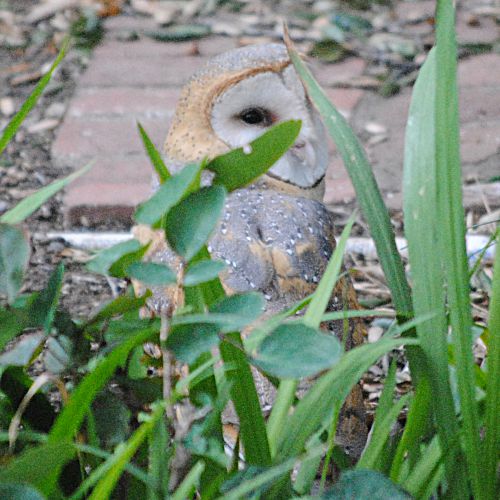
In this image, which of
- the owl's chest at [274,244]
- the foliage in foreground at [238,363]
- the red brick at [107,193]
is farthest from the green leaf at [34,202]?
the red brick at [107,193]

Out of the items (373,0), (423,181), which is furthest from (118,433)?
(373,0)

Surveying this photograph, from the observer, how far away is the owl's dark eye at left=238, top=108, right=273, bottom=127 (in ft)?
7.02

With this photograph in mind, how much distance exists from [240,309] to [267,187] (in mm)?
1239

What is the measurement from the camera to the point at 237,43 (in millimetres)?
3662

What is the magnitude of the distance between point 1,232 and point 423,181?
1.54ft

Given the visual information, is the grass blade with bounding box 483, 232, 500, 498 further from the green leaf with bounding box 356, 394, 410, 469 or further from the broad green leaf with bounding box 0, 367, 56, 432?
the broad green leaf with bounding box 0, 367, 56, 432

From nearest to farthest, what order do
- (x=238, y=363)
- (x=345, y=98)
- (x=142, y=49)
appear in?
(x=238, y=363) → (x=345, y=98) → (x=142, y=49)

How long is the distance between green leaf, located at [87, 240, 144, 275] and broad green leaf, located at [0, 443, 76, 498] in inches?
6.7

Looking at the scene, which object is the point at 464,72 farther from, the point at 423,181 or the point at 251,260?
the point at 423,181

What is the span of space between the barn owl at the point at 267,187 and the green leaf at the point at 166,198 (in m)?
0.68

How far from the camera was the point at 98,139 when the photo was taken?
309 cm

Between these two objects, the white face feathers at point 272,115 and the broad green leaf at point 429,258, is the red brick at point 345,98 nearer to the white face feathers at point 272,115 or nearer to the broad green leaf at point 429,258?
the white face feathers at point 272,115

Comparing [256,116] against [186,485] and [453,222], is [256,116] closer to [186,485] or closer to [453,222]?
[453,222]

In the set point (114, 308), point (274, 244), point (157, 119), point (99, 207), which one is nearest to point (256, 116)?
point (274, 244)
